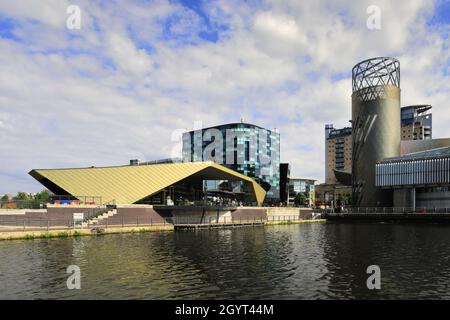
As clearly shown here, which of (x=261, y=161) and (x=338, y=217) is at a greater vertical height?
(x=261, y=161)

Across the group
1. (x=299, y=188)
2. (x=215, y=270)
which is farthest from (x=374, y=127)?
(x=215, y=270)

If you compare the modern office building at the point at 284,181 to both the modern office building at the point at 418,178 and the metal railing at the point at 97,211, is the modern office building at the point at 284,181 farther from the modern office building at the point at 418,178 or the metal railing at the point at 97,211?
the metal railing at the point at 97,211

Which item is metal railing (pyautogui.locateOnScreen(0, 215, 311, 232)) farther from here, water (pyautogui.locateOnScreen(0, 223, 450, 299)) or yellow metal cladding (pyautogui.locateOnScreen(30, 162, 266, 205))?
water (pyautogui.locateOnScreen(0, 223, 450, 299))

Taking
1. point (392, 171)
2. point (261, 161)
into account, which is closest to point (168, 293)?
point (392, 171)

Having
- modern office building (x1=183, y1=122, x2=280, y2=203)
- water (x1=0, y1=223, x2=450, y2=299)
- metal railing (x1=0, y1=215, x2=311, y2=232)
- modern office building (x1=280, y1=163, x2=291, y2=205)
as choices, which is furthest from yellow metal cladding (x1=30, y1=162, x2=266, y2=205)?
modern office building (x1=280, y1=163, x2=291, y2=205)

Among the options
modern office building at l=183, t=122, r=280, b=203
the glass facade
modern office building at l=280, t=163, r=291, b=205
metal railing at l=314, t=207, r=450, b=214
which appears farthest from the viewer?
the glass facade

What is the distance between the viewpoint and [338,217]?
10681cm

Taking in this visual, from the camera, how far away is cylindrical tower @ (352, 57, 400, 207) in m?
123

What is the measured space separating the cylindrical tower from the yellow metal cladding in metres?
76.8

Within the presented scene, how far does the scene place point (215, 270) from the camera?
2498 cm

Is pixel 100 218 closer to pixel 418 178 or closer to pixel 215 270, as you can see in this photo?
Answer: pixel 215 270

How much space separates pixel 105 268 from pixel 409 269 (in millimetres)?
19511
